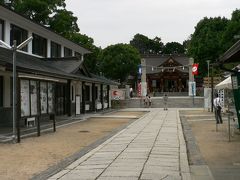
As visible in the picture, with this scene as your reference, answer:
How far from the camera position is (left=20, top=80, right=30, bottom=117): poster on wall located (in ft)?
56.1

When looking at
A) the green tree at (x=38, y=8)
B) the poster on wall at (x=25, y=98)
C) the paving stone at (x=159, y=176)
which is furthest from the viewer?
the green tree at (x=38, y=8)

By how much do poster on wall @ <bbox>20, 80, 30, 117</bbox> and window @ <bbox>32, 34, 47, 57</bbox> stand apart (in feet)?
43.0

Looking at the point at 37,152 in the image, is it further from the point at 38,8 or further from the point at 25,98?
the point at 38,8

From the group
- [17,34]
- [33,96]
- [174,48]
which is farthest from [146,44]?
[33,96]

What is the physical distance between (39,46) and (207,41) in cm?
3763

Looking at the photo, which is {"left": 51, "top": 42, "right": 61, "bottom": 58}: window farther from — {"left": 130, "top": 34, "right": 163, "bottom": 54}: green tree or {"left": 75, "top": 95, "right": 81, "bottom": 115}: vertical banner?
{"left": 130, "top": 34, "right": 163, "bottom": 54}: green tree

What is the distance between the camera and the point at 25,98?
57.2 ft

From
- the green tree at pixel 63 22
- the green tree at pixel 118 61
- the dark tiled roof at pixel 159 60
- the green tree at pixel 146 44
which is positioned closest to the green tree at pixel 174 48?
the green tree at pixel 146 44

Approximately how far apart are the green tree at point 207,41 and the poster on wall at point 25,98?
46.4 metres

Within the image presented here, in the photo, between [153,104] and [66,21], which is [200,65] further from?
[66,21]

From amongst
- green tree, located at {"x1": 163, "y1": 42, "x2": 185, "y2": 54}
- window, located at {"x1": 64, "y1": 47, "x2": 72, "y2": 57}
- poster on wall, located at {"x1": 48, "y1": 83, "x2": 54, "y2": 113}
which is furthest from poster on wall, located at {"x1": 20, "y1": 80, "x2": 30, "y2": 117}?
green tree, located at {"x1": 163, "y1": 42, "x2": 185, "y2": 54}

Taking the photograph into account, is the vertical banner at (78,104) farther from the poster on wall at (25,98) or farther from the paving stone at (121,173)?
the paving stone at (121,173)

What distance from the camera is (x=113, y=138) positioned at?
16.5 m

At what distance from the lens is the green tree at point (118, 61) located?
70000 mm
